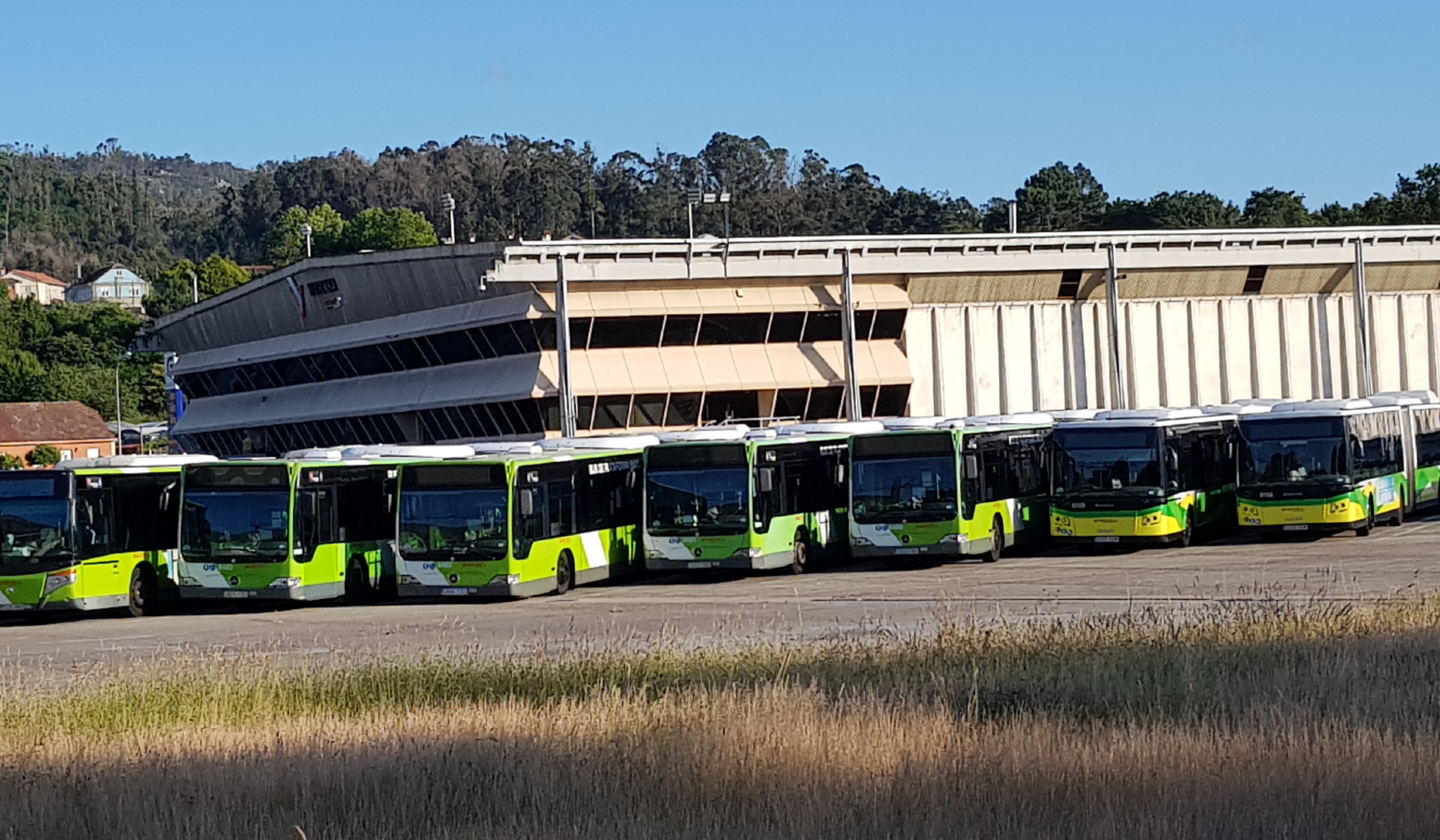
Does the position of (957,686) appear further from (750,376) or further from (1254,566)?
(750,376)

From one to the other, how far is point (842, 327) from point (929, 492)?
33661 millimetres

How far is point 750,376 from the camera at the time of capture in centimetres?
6844

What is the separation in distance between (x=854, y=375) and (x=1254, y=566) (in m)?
34.8

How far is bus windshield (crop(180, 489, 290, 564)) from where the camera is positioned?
1289 inches

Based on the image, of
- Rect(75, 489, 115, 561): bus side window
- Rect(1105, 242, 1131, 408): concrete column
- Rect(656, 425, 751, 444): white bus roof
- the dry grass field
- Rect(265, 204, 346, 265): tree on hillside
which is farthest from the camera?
Rect(265, 204, 346, 265): tree on hillside

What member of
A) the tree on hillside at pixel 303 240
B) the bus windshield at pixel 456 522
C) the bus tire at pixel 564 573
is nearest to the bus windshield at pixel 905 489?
the bus tire at pixel 564 573

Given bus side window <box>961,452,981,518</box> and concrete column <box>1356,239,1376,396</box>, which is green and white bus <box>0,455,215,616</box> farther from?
concrete column <box>1356,239,1376,396</box>

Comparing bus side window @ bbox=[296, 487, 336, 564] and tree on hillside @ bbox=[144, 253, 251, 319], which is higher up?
tree on hillside @ bbox=[144, 253, 251, 319]

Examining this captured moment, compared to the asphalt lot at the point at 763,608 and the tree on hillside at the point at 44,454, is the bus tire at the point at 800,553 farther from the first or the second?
the tree on hillside at the point at 44,454

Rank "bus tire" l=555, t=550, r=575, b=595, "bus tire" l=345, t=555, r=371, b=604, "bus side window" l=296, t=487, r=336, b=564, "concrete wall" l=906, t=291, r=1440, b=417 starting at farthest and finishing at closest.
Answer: "concrete wall" l=906, t=291, r=1440, b=417
"bus tire" l=345, t=555, r=371, b=604
"bus tire" l=555, t=550, r=575, b=595
"bus side window" l=296, t=487, r=336, b=564

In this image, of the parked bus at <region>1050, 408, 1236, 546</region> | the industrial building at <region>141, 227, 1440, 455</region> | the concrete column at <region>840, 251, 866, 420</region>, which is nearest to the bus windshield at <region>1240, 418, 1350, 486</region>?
the parked bus at <region>1050, 408, 1236, 546</region>

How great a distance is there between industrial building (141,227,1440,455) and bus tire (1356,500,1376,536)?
92.3ft

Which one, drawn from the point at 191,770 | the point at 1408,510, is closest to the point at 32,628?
the point at 191,770

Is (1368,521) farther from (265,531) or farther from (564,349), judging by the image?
(564,349)
